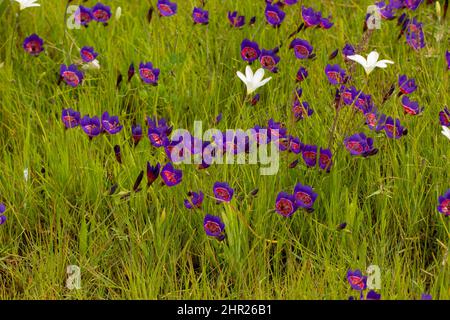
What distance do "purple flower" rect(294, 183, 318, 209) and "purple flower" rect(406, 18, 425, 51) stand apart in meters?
0.99

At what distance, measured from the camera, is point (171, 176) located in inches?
93.7

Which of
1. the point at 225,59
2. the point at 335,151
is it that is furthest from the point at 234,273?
the point at 225,59

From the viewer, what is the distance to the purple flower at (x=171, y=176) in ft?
7.77

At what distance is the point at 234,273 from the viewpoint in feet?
7.88

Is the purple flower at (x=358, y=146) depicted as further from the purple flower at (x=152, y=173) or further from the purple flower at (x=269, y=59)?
the purple flower at (x=152, y=173)

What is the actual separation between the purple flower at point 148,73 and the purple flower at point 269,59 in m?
0.37

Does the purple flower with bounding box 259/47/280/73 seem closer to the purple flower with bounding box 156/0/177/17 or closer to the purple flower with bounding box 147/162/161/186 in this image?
the purple flower with bounding box 156/0/177/17

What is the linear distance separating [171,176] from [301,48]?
828mm

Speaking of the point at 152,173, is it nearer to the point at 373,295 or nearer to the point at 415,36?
the point at 373,295

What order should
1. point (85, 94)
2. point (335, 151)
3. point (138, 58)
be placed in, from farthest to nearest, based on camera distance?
point (138, 58)
point (85, 94)
point (335, 151)
